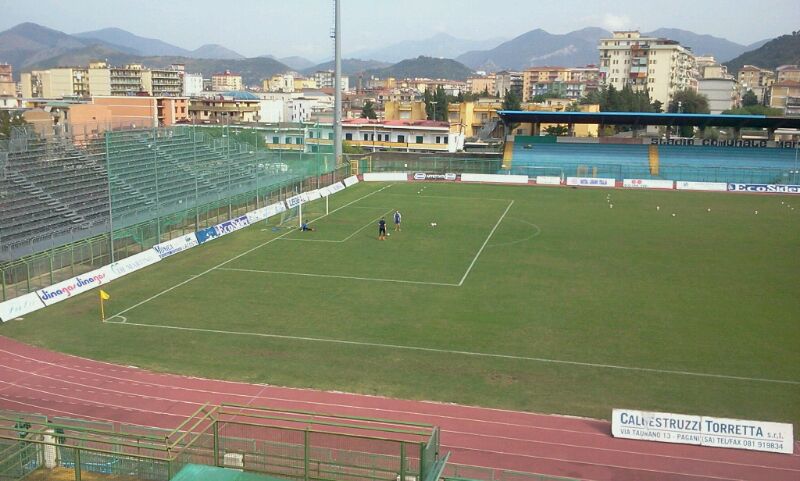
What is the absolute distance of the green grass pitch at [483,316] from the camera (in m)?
19.9

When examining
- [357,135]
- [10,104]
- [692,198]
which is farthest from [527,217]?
[10,104]

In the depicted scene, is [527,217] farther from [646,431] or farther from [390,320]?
[646,431]

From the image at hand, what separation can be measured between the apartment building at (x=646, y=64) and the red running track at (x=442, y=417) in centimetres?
14474

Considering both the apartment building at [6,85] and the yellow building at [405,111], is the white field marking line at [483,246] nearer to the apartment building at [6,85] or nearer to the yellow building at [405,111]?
the yellow building at [405,111]

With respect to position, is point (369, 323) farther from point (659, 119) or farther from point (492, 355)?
point (659, 119)

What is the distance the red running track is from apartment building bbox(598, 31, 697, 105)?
475 ft

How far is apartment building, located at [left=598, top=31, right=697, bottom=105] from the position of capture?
15700 cm

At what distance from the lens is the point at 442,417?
17766 millimetres

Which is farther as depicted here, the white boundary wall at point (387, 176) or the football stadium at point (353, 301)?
the white boundary wall at point (387, 176)

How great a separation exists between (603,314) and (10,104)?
113280 millimetres

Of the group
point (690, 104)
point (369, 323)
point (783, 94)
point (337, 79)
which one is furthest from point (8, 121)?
point (783, 94)

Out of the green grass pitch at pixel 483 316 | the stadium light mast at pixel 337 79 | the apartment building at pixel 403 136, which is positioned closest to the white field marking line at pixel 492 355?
the green grass pitch at pixel 483 316

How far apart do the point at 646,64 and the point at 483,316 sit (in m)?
150

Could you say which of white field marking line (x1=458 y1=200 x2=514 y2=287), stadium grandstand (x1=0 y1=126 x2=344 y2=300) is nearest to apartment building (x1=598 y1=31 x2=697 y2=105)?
white field marking line (x1=458 y1=200 x2=514 y2=287)
